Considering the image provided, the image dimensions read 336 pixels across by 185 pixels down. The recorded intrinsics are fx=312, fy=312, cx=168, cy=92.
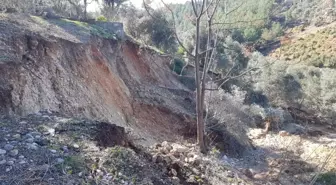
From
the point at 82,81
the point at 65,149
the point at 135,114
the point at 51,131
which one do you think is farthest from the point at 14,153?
the point at 135,114

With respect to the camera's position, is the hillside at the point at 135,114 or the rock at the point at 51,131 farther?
the rock at the point at 51,131

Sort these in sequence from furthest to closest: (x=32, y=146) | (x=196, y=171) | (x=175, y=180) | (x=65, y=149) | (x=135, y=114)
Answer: (x=135, y=114) < (x=196, y=171) < (x=175, y=180) < (x=65, y=149) < (x=32, y=146)

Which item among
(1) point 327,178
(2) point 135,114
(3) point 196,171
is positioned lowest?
(1) point 327,178

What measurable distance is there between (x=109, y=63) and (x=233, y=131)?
6.28m

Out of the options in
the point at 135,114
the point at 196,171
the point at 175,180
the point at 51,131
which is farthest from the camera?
the point at 135,114

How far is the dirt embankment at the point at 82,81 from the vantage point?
704 centimetres

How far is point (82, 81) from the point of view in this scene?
1002cm

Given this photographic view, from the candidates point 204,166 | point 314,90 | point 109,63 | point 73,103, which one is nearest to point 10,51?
point 73,103

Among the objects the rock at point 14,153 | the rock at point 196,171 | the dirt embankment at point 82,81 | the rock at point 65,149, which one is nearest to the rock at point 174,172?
the rock at point 196,171

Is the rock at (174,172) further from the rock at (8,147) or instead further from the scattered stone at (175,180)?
the rock at (8,147)

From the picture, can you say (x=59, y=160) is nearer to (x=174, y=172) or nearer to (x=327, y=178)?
(x=174, y=172)

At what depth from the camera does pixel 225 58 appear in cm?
2409

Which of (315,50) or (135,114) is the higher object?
(315,50)

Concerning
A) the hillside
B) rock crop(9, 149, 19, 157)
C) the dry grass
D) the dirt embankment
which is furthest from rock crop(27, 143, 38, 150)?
the dry grass
